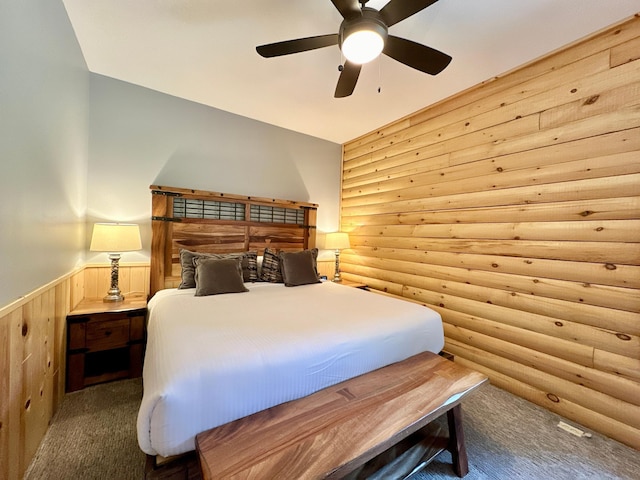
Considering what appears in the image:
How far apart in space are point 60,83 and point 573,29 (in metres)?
3.59

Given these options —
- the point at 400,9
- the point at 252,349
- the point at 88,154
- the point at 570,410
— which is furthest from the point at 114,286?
the point at 570,410

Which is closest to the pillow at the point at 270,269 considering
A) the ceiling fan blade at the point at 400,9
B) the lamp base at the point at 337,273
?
the lamp base at the point at 337,273

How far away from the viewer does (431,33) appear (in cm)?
195

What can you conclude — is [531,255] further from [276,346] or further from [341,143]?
[341,143]

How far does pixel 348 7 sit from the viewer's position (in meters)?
1.44

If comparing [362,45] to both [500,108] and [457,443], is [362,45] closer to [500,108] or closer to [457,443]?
[500,108]

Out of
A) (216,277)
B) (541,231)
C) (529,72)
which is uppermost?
(529,72)

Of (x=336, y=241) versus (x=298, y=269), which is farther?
(x=336, y=241)

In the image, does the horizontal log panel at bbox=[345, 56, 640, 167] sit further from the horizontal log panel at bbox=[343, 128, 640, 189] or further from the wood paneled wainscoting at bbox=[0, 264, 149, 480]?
the wood paneled wainscoting at bbox=[0, 264, 149, 480]

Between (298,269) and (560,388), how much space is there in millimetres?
2481

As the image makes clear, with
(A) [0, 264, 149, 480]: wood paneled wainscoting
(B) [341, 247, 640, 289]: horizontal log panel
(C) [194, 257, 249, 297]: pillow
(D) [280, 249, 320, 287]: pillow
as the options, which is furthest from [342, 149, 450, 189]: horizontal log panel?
(A) [0, 264, 149, 480]: wood paneled wainscoting

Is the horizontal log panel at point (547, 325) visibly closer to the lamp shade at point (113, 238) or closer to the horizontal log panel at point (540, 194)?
the horizontal log panel at point (540, 194)

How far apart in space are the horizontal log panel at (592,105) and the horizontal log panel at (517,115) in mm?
30

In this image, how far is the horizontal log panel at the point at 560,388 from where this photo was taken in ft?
5.66
